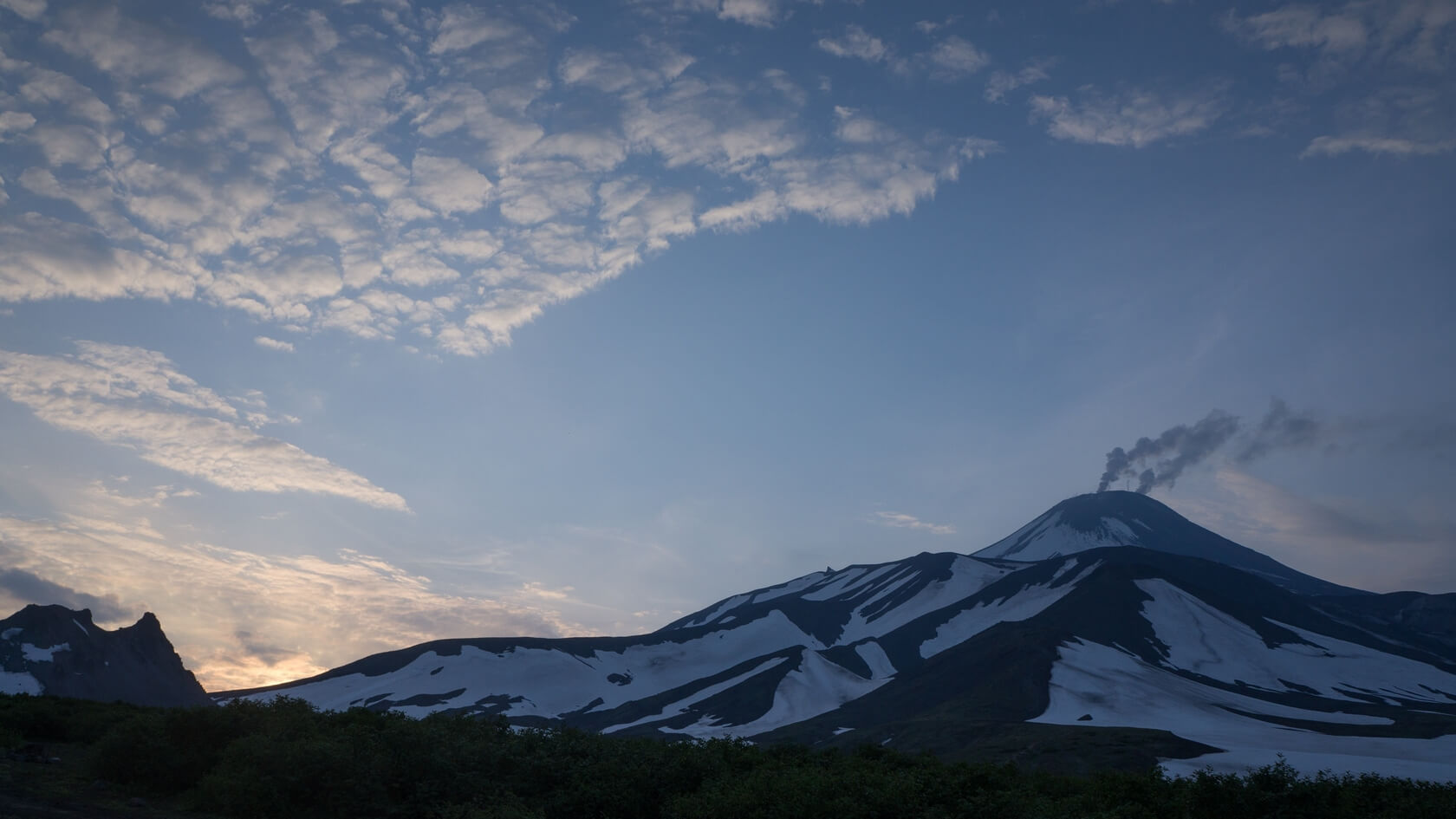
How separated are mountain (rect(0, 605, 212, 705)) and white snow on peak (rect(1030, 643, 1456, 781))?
308 feet

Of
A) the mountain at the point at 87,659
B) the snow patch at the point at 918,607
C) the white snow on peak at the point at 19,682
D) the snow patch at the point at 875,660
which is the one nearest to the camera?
the white snow on peak at the point at 19,682

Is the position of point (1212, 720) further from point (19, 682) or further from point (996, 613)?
point (19, 682)

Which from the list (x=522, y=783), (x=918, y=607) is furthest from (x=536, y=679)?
(x=522, y=783)

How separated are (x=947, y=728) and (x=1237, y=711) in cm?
3343

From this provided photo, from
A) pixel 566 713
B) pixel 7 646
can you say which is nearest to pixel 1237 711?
pixel 566 713

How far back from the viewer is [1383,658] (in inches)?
5221

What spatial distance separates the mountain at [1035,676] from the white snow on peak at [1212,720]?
1.15 ft

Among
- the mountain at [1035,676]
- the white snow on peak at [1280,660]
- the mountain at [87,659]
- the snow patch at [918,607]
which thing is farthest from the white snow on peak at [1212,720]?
the mountain at [87,659]

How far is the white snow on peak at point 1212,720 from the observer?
63781 mm

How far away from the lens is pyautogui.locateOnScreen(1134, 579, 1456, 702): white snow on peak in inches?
4742

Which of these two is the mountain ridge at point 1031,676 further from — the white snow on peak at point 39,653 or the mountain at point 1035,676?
the white snow on peak at point 39,653

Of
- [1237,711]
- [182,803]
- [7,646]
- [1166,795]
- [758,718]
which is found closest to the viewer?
[182,803]

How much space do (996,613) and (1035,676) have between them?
6974cm

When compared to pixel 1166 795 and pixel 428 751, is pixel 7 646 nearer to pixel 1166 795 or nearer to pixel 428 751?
pixel 428 751
